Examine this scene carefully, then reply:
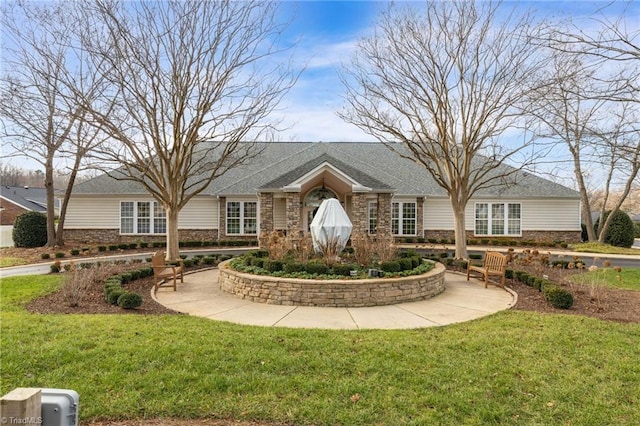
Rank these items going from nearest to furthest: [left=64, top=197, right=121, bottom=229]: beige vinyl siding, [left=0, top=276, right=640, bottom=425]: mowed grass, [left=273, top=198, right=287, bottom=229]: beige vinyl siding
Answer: [left=0, top=276, right=640, bottom=425]: mowed grass < [left=273, top=198, right=287, bottom=229]: beige vinyl siding < [left=64, top=197, right=121, bottom=229]: beige vinyl siding

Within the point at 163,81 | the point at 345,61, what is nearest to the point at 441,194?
the point at 345,61

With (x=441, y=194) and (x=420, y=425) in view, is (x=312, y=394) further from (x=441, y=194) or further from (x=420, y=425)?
(x=441, y=194)

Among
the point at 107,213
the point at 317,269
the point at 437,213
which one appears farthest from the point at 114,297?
the point at 437,213

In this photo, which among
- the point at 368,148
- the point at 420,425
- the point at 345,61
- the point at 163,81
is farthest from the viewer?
the point at 368,148

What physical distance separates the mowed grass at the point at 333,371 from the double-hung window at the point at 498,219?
712 inches

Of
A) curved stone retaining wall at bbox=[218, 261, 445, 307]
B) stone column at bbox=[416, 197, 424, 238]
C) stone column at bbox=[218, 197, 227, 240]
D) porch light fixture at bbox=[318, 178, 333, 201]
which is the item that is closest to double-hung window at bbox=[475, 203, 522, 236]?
stone column at bbox=[416, 197, 424, 238]

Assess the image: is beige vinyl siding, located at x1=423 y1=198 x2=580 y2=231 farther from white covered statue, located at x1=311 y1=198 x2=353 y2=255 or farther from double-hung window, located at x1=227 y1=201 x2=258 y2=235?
white covered statue, located at x1=311 y1=198 x2=353 y2=255

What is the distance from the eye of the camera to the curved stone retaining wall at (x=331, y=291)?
315 inches

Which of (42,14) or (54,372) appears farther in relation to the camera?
(42,14)

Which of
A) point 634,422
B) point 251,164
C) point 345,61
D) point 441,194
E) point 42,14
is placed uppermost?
point 42,14

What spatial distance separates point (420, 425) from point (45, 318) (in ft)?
20.5

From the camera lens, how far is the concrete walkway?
6.69m

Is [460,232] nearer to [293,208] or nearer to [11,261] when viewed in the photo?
[293,208]

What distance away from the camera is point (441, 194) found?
22953 millimetres
